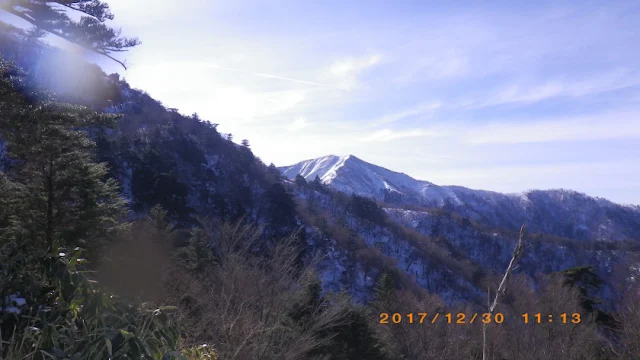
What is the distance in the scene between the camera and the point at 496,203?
186 metres

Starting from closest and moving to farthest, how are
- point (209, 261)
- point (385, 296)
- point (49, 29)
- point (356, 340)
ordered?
point (49, 29), point (356, 340), point (209, 261), point (385, 296)

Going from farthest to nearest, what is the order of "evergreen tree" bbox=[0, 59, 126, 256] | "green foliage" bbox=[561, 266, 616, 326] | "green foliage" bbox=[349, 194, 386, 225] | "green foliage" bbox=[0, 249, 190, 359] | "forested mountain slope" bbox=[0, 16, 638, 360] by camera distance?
"green foliage" bbox=[349, 194, 386, 225]
"green foliage" bbox=[561, 266, 616, 326]
"evergreen tree" bbox=[0, 59, 126, 256]
"forested mountain slope" bbox=[0, 16, 638, 360]
"green foliage" bbox=[0, 249, 190, 359]

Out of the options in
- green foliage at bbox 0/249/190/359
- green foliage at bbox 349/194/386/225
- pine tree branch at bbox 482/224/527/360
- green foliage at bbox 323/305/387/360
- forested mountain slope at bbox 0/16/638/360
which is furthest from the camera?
green foliage at bbox 349/194/386/225

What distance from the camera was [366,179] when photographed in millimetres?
169000

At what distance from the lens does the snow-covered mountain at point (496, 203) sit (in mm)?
160750

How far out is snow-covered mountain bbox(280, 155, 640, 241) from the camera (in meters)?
161

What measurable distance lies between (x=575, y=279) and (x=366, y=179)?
14637cm

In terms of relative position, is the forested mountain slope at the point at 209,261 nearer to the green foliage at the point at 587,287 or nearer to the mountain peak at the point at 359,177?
the green foliage at the point at 587,287

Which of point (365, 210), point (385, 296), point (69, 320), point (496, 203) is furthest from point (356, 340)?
point (496, 203)

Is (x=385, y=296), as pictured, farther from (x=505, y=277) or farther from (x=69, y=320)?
(x=505, y=277)
